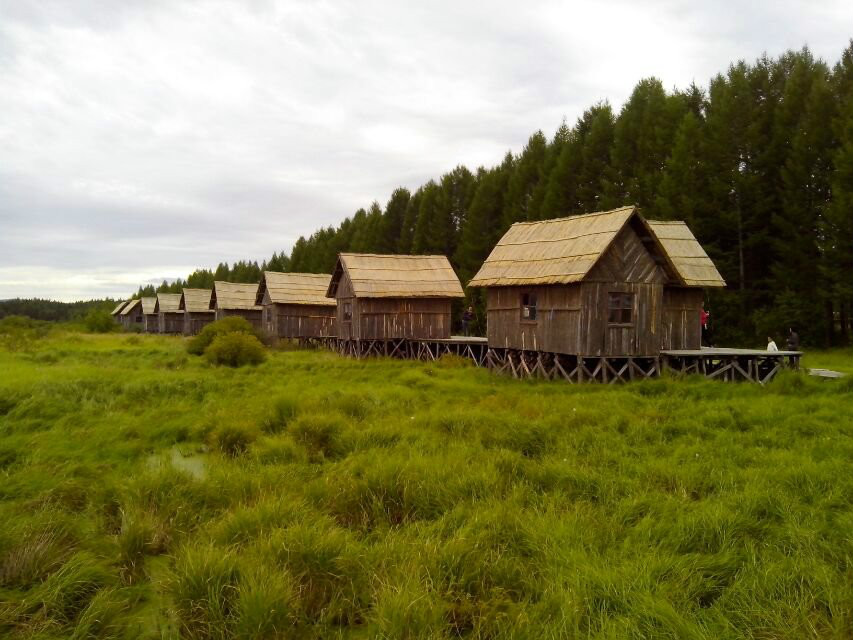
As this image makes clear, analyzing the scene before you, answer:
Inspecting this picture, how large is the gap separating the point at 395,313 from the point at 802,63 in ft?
76.7

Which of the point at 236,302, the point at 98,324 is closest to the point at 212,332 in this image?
the point at 236,302

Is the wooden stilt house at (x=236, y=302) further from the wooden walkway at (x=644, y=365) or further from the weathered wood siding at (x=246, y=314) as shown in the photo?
the wooden walkway at (x=644, y=365)

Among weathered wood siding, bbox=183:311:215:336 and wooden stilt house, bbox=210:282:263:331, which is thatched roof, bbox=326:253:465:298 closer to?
wooden stilt house, bbox=210:282:263:331

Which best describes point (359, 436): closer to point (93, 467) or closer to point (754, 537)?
point (93, 467)

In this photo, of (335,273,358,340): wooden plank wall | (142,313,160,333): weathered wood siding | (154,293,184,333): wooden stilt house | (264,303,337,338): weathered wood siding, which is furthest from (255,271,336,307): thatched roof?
(142,313,160,333): weathered wood siding

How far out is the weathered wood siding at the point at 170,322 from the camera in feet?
222

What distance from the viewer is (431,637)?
4117 mm

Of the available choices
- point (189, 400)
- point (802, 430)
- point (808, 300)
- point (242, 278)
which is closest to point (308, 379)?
point (189, 400)

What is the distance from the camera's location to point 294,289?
4112cm

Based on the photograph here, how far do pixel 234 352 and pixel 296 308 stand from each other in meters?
17.9

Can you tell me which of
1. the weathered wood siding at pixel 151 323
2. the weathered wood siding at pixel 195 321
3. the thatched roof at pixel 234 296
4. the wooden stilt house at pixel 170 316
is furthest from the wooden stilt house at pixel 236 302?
the weathered wood siding at pixel 151 323

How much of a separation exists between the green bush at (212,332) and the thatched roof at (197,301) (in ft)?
90.4

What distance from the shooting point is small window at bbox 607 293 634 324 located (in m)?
18.0

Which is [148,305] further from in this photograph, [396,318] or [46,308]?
[46,308]
